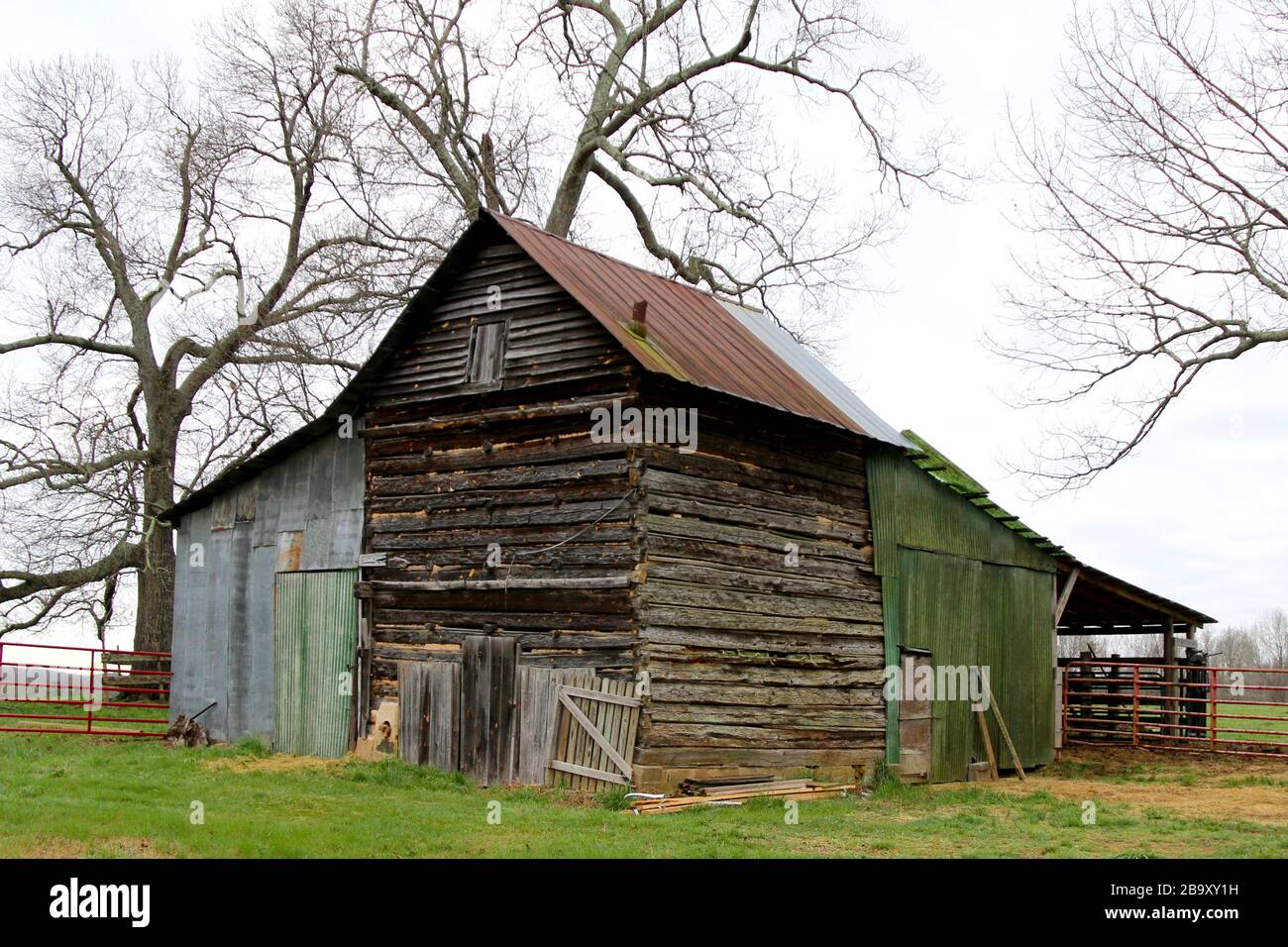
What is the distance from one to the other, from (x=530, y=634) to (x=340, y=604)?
12.0 feet

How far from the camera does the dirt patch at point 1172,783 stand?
56.2 ft

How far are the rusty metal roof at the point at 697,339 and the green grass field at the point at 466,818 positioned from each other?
195 inches

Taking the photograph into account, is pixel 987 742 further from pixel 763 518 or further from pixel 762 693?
pixel 763 518

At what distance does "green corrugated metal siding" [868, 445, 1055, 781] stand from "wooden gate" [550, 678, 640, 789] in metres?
5.14

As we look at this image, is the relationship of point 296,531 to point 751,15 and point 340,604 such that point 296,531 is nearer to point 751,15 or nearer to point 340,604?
point 340,604

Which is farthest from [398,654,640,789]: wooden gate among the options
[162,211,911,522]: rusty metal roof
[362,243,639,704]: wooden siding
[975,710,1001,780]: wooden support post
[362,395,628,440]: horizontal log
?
[975,710,1001,780]: wooden support post

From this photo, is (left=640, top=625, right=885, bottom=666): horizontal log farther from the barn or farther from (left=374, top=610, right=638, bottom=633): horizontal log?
(left=374, top=610, right=638, bottom=633): horizontal log

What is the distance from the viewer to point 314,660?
18.4 m

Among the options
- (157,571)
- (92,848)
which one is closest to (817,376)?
(92,848)

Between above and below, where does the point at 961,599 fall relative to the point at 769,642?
above

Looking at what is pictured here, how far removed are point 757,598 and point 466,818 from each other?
5.02 meters

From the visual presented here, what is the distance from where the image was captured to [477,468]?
17.0 metres

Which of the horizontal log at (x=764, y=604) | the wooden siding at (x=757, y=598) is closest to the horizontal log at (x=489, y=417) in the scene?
the wooden siding at (x=757, y=598)

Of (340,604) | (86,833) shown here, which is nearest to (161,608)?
(340,604)
